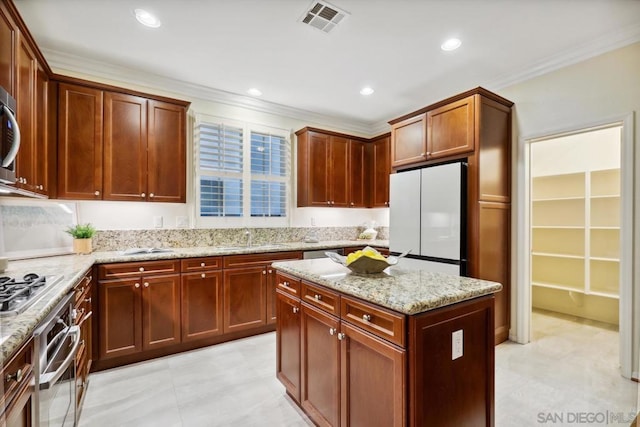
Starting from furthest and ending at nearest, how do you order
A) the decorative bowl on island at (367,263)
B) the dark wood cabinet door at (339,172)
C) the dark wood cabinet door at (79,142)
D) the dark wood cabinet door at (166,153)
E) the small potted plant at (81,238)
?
1. the dark wood cabinet door at (339,172)
2. the dark wood cabinet door at (166,153)
3. the small potted plant at (81,238)
4. the dark wood cabinet door at (79,142)
5. the decorative bowl on island at (367,263)

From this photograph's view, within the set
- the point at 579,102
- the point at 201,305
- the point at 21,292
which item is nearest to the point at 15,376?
the point at 21,292

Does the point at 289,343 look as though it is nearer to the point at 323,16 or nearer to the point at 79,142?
the point at 323,16

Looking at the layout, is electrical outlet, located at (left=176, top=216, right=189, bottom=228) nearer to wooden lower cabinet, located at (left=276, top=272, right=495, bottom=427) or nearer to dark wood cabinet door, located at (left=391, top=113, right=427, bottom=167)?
wooden lower cabinet, located at (left=276, top=272, right=495, bottom=427)

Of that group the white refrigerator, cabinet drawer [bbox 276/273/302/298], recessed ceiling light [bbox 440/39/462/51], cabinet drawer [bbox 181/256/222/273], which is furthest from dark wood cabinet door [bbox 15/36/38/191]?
the white refrigerator

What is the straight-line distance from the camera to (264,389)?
235 cm

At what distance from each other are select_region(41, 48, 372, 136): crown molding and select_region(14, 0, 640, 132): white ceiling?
15 millimetres

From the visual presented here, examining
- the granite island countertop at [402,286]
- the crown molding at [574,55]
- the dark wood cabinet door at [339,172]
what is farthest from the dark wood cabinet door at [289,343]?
the crown molding at [574,55]

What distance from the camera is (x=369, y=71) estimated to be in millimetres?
3279

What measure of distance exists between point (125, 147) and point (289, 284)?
88.7 inches

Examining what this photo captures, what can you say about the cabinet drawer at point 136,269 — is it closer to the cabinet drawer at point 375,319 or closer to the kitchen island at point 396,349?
the kitchen island at point 396,349

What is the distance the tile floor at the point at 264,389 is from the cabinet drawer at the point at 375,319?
3.15ft

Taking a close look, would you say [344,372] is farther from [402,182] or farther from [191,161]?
[191,161]

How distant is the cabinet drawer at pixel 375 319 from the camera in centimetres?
128

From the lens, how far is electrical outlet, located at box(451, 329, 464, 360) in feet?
4.53
